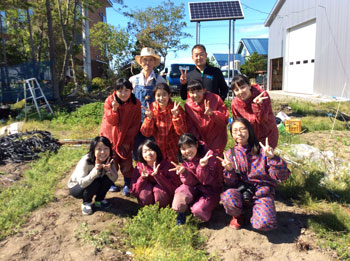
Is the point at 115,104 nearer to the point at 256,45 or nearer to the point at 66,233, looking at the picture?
the point at 66,233

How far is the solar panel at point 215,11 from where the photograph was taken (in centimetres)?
890

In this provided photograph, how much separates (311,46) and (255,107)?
1379cm

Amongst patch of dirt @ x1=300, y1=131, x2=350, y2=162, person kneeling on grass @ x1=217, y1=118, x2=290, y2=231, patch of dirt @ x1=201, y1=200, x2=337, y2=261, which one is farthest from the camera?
patch of dirt @ x1=300, y1=131, x2=350, y2=162

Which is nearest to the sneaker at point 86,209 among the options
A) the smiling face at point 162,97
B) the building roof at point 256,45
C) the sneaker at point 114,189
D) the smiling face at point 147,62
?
the sneaker at point 114,189

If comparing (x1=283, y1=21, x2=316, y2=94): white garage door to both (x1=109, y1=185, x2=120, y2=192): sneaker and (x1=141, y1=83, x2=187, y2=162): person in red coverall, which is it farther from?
(x1=109, y1=185, x2=120, y2=192): sneaker

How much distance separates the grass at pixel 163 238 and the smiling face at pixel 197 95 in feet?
3.99

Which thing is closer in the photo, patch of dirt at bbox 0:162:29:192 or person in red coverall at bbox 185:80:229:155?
person in red coverall at bbox 185:80:229:155

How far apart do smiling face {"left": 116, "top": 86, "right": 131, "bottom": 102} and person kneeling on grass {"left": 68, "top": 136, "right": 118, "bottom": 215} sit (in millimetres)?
501

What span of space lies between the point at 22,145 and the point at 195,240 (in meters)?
4.10

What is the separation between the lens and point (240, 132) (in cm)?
275

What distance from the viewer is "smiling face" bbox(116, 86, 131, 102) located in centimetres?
→ 319

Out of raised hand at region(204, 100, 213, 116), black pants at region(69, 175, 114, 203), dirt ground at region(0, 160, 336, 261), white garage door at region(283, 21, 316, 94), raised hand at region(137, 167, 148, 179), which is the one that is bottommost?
dirt ground at region(0, 160, 336, 261)

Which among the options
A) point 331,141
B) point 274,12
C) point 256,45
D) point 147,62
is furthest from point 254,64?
point 147,62

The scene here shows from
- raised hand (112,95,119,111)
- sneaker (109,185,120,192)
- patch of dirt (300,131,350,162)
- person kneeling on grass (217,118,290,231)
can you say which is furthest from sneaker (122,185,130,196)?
patch of dirt (300,131,350,162)
